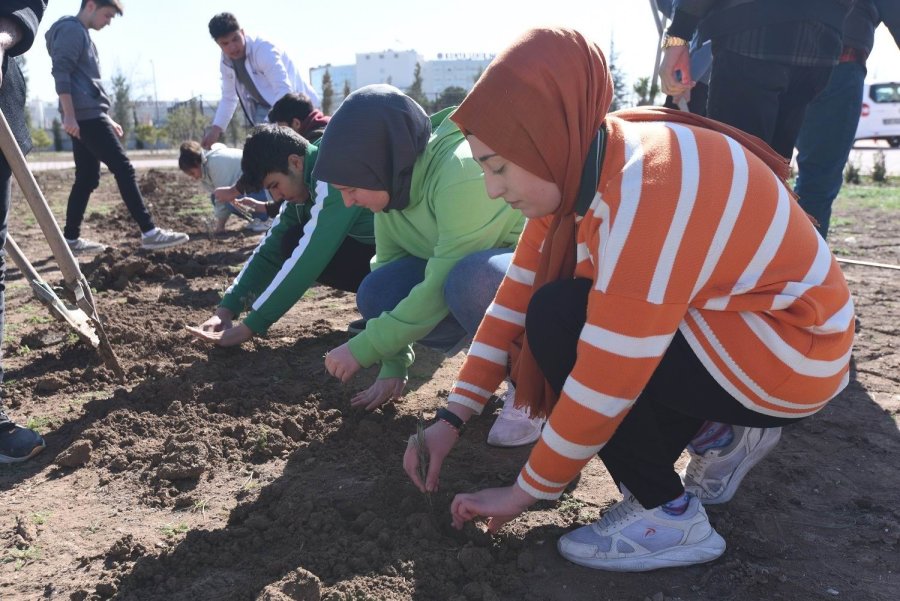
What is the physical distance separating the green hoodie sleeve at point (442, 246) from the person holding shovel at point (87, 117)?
4190 mm

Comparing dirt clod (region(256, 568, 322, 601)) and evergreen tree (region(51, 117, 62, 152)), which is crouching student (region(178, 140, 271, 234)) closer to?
dirt clod (region(256, 568, 322, 601))

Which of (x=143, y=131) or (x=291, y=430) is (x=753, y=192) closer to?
(x=291, y=430)

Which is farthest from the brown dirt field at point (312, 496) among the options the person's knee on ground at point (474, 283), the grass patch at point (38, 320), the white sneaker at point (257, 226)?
the white sneaker at point (257, 226)

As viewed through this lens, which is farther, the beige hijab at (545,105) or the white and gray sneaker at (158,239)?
the white and gray sneaker at (158,239)

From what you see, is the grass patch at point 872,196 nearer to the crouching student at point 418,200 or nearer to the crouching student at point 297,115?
the crouching student at point 297,115

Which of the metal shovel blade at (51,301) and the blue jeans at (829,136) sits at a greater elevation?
the blue jeans at (829,136)

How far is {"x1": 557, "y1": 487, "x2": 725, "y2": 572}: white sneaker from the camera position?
1810mm

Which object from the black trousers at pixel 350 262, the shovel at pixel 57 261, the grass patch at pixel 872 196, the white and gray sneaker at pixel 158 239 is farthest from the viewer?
the grass patch at pixel 872 196

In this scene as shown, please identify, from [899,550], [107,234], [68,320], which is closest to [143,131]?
[107,234]

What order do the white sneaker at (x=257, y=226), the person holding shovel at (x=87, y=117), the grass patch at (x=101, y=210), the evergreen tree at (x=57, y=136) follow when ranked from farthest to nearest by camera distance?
the evergreen tree at (x=57, y=136), the grass patch at (x=101, y=210), the white sneaker at (x=257, y=226), the person holding shovel at (x=87, y=117)

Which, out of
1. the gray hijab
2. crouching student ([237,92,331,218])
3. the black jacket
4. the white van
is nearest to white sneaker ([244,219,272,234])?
crouching student ([237,92,331,218])

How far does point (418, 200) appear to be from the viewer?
2600 mm

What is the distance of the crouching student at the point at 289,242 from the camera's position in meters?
2.83

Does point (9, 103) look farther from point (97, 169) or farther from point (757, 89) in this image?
point (97, 169)
